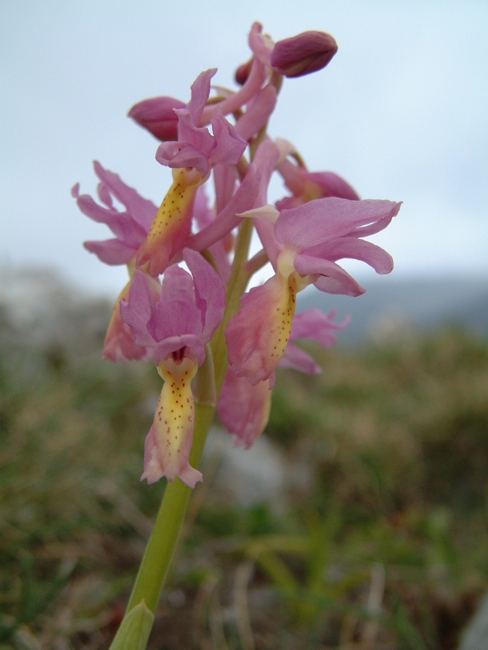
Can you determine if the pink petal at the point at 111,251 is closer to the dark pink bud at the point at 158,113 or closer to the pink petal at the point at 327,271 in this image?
the dark pink bud at the point at 158,113

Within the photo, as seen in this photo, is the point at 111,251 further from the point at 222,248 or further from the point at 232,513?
the point at 232,513

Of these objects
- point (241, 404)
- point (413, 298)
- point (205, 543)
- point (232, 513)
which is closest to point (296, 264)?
point (241, 404)

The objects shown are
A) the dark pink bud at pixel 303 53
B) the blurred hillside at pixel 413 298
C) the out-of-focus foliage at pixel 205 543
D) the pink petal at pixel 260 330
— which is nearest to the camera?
the pink petal at pixel 260 330

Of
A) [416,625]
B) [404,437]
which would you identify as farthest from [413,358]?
[416,625]

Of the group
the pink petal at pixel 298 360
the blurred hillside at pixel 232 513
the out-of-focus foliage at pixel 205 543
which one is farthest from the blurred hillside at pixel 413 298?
the pink petal at pixel 298 360

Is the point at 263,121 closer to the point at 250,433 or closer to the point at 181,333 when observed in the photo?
the point at 181,333

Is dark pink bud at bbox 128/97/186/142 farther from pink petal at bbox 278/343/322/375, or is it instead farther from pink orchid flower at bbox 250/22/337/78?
pink petal at bbox 278/343/322/375
